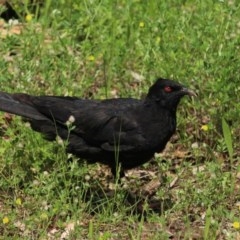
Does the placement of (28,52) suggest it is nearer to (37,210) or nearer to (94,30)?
(94,30)

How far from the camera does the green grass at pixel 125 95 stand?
684 cm

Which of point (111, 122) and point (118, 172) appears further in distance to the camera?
point (111, 122)

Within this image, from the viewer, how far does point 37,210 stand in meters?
6.86

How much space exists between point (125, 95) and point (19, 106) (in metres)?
1.57

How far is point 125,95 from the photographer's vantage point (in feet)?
28.2

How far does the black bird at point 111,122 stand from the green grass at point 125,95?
15 centimetres

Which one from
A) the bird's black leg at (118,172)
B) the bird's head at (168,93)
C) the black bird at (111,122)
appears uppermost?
the bird's head at (168,93)

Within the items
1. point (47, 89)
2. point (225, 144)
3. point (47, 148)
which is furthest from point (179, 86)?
point (47, 89)

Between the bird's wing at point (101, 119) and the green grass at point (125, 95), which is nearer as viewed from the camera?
the green grass at point (125, 95)

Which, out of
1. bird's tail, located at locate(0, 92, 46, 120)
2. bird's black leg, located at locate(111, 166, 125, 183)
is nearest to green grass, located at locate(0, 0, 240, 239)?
bird's black leg, located at locate(111, 166, 125, 183)

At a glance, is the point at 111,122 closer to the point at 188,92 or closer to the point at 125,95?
the point at 188,92

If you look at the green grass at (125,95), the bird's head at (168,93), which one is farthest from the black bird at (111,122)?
the green grass at (125,95)

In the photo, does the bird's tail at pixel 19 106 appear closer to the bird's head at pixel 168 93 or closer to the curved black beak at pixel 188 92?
the bird's head at pixel 168 93

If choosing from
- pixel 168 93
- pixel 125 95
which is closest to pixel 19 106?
pixel 168 93
